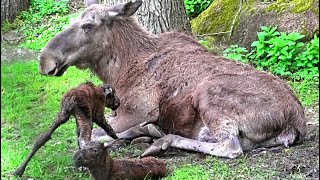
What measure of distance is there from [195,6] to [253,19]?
9.19ft

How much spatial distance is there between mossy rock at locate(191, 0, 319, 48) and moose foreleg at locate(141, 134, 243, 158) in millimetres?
3778

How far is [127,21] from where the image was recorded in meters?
7.67

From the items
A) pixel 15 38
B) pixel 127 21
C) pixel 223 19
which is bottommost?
pixel 15 38

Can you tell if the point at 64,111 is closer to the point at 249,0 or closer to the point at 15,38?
the point at 249,0

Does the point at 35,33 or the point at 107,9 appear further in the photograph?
the point at 35,33

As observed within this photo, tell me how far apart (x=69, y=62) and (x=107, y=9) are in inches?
32.6

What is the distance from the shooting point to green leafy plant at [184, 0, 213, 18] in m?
12.6

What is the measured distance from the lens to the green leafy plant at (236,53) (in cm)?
941

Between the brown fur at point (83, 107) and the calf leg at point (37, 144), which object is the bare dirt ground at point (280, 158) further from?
the calf leg at point (37, 144)

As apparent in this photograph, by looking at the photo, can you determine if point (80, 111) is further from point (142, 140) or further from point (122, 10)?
point (122, 10)

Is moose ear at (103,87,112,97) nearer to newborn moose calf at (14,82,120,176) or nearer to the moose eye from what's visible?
newborn moose calf at (14,82,120,176)

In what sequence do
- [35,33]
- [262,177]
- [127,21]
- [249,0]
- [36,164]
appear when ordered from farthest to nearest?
[35,33] → [249,0] → [127,21] → [36,164] → [262,177]

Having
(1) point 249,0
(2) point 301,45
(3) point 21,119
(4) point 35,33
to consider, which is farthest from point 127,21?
(4) point 35,33

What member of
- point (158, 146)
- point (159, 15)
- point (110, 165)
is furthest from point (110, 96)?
point (159, 15)
